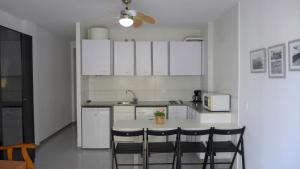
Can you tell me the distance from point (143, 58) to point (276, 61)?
309cm

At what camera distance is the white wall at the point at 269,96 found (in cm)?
217

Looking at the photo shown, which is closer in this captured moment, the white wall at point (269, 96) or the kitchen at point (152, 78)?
the white wall at point (269, 96)

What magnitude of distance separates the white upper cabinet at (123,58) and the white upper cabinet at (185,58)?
91 cm

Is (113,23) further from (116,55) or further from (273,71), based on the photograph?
(273,71)

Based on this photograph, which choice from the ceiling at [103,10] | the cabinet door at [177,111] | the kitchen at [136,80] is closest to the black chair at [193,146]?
the kitchen at [136,80]

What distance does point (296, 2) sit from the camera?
2.13 meters

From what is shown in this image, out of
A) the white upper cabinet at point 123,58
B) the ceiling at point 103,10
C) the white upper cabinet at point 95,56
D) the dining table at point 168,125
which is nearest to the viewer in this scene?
the dining table at point 168,125

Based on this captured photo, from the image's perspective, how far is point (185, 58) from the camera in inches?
202

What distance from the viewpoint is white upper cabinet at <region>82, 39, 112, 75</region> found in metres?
4.86

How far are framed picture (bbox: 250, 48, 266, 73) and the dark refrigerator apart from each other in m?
3.55

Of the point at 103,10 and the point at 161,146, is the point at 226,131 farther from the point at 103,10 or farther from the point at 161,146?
the point at 103,10

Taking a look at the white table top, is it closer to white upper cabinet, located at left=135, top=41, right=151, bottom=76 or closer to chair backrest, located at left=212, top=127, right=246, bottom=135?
chair backrest, located at left=212, top=127, right=246, bottom=135

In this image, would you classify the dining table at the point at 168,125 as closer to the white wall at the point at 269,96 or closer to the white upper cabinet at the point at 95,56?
the white wall at the point at 269,96

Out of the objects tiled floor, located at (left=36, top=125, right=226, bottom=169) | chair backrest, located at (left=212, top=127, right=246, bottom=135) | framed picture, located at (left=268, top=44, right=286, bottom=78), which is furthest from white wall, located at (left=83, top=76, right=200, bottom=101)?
framed picture, located at (left=268, top=44, right=286, bottom=78)
